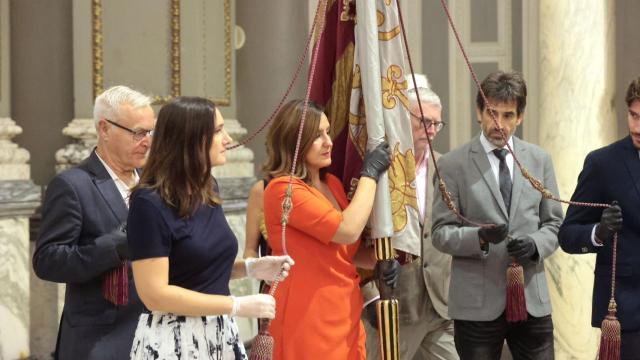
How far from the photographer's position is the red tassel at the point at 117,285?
3371 mm

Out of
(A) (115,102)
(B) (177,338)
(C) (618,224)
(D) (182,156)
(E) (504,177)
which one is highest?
(A) (115,102)

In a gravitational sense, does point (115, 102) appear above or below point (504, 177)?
above

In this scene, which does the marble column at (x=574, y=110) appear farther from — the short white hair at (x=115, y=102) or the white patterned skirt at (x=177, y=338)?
the white patterned skirt at (x=177, y=338)

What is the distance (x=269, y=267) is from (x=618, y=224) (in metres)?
1.21

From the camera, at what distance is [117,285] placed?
338cm

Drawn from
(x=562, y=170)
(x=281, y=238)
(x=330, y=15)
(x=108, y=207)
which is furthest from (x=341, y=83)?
(x=562, y=170)

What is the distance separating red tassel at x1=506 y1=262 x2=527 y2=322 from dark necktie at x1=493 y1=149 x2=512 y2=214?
275 millimetres

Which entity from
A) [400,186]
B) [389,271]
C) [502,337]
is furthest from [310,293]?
[502,337]

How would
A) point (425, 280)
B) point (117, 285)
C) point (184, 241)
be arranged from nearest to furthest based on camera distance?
1. point (184, 241)
2. point (117, 285)
3. point (425, 280)

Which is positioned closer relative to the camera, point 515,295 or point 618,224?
point 618,224

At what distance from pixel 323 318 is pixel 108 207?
2.48 feet

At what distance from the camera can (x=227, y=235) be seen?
3010 mm

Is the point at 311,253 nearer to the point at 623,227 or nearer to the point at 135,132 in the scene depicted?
the point at 135,132

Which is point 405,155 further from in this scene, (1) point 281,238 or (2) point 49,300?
(2) point 49,300
